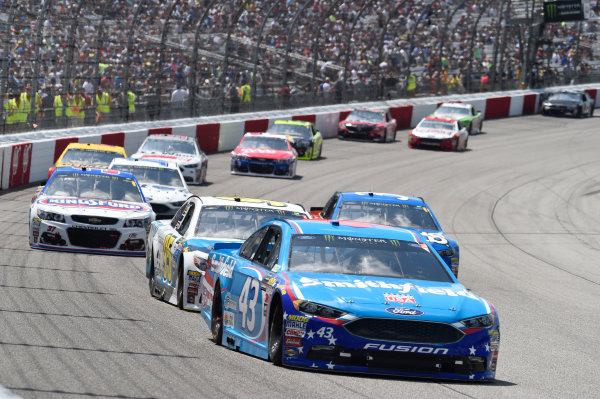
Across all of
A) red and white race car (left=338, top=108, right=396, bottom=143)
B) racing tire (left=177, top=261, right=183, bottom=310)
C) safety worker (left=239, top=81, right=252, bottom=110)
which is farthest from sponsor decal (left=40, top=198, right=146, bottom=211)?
red and white race car (left=338, top=108, right=396, bottom=143)

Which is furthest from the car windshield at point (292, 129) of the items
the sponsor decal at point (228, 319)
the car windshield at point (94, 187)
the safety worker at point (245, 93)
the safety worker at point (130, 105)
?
the sponsor decal at point (228, 319)

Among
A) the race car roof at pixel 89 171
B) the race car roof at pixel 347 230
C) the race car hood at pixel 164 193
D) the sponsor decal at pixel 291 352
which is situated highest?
the race car roof at pixel 347 230

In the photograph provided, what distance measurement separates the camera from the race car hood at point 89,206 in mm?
15352

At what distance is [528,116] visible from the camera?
4912cm

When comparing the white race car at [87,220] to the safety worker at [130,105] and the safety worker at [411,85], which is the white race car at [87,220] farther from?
the safety worker at [411,85]

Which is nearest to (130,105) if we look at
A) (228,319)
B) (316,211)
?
(316,211)

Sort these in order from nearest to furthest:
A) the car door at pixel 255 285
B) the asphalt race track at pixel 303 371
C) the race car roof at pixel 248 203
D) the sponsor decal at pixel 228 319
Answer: the asphalt race track at pixel 303 371 → the car door at pixel 255 285 → the sponsor decal at pixel 228 319 → the race car roof at pixel 248 203

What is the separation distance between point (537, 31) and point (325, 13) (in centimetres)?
1764

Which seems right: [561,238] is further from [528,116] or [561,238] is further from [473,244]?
[528,116]

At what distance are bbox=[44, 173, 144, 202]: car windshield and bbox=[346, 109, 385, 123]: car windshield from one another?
2204 cm

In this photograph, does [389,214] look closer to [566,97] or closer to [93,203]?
[93,203]

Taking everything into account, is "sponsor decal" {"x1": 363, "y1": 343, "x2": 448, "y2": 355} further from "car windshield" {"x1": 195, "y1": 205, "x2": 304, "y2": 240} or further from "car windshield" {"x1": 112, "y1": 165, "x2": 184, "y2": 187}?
"car windshield" {"x1": 112, "y1": 165, "x2": 184, "y2": 187}

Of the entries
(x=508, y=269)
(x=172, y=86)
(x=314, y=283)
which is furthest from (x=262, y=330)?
(x=172, y=86)

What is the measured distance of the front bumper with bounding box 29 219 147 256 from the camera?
49.5ft
